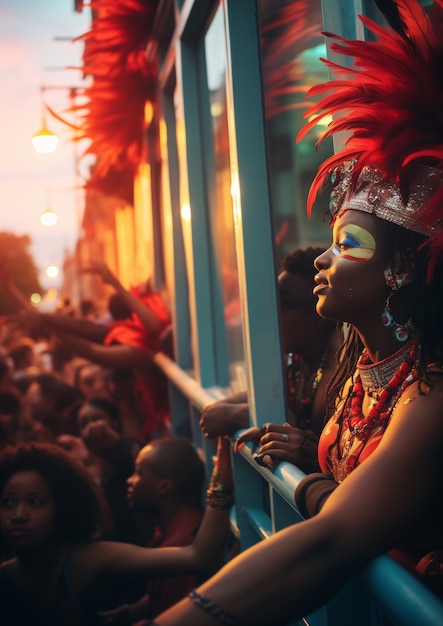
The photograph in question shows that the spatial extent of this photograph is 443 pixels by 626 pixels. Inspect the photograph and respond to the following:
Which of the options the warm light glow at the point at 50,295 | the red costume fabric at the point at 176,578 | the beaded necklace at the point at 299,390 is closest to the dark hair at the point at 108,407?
the red costume fabric at the point at 176,578

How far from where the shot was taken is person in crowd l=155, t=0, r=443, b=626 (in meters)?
1.14

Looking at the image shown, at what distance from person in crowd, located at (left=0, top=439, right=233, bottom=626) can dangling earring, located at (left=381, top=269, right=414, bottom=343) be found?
1.32m

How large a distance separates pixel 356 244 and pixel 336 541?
0.53 metres

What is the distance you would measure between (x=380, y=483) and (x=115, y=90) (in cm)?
493

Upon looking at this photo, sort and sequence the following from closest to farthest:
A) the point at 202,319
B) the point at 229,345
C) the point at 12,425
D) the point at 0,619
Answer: the point at 0,619
the point at 229,345
the point at 202,319
the point at 12,425

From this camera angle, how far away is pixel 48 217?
2172 cm

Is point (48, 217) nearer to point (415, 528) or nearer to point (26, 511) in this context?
point (26, 511)

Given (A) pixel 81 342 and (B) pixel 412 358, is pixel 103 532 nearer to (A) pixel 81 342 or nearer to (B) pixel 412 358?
(B) pixel 412 358

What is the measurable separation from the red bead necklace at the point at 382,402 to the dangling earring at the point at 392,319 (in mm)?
26

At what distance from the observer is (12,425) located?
18.7 ft

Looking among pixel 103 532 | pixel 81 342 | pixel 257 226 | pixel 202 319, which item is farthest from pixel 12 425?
pixel 257 226

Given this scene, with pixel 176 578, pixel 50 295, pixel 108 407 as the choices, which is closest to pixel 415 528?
pixel 176 578

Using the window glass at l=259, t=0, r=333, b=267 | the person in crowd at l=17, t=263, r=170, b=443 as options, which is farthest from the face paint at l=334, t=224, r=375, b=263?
the person in crowd at l=17, t=263, r=170, b=443

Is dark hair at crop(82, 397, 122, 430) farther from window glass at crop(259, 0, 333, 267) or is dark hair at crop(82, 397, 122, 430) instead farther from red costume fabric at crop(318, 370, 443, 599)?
red costume fabric at crop(318, 370, 443, 599)
